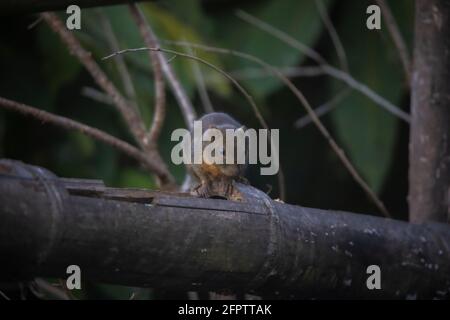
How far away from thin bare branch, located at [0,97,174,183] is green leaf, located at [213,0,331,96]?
1197 mm

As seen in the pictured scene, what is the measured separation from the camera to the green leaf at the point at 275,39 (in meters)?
3.97

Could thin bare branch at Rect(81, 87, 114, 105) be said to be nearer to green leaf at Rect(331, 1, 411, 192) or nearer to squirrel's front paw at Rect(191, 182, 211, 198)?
green leaf at Rect(331, 1, 411, 192)

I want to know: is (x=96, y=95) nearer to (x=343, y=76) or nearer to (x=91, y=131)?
(x=343, y=76)

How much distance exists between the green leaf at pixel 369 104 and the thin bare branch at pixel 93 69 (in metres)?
1.28

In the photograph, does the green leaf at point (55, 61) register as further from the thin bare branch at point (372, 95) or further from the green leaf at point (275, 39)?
the thin bare branch at point (372, 95)

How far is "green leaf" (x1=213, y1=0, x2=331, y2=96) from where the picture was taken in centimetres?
397

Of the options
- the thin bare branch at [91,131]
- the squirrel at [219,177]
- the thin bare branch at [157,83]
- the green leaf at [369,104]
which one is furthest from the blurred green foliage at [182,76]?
the squirrel at [219,177]

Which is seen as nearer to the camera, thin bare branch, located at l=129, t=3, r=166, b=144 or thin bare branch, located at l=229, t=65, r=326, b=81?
thin bare branch, located at l=129, t=3, r=166, b=144

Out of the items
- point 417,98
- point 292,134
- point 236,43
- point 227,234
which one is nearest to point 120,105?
point 417,98

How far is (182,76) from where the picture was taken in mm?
3836

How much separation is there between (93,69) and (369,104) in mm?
1522

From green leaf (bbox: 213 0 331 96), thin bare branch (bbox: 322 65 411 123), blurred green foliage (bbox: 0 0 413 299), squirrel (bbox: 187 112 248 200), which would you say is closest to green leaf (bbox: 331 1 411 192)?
blurred green foliage (bbox: 0 0 413 299)

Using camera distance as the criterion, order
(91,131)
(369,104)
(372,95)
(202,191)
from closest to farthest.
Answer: (202,191) < (91,131) < (372,95) < (369,104)

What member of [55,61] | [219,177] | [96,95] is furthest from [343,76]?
[55,61]
